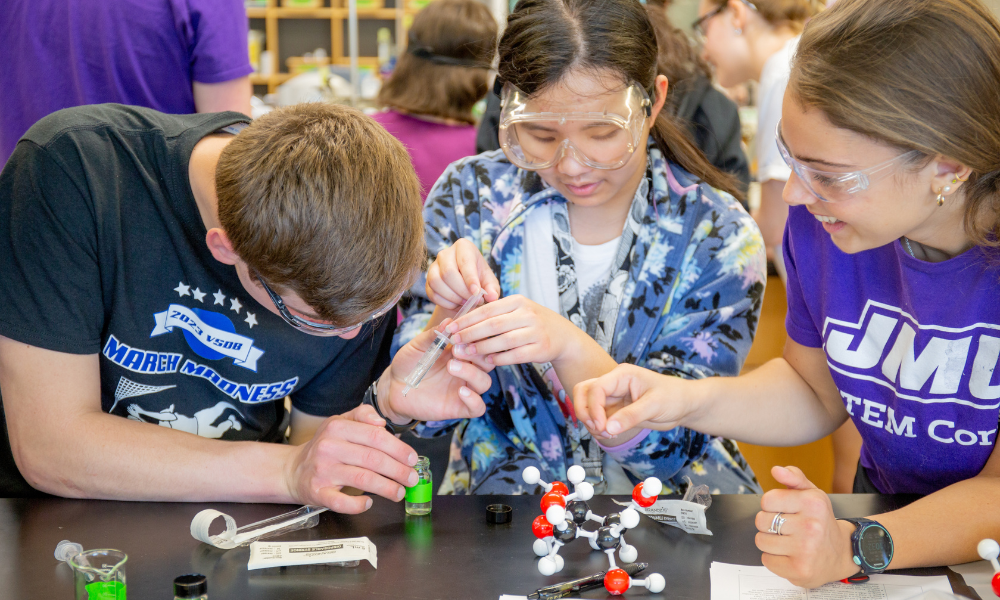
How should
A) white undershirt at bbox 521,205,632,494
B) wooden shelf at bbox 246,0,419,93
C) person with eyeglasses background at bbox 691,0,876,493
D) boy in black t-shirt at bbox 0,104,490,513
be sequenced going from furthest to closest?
wooden shelf at bbox 246,0,419,93, person with eyeglasses background at bbox 691,0,876,493, white undershirt at bbox 521,205,632,494, boy in black t-shirt at bbox 0,104,490,513

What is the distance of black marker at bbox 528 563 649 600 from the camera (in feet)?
3.66

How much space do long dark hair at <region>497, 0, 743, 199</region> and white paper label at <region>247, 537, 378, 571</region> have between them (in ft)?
3.00

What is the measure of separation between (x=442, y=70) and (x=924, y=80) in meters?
2.26

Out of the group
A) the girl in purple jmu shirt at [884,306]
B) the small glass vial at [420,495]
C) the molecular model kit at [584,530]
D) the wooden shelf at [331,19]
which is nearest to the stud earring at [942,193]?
the girl in purple jmu shirt at [884,306]

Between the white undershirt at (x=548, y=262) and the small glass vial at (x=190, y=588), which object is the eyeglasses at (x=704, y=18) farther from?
the small glass vial at (x=190, y=588)

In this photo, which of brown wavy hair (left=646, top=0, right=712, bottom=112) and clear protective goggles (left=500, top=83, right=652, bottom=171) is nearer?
clear protective goggles (left=500, top=83, right=652, bottom=171)

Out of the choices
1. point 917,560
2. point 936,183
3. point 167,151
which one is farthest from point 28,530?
point 936,183

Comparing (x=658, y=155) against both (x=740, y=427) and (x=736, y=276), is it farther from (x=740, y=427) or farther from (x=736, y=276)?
(x=740, y=427)

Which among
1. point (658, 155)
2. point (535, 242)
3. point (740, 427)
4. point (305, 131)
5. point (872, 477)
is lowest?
point (872, 477)

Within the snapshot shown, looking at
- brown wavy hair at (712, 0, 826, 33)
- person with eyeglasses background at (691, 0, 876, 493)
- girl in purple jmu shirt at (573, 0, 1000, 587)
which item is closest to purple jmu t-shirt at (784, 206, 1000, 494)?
girl in purple jmu shirt at (573, 0, 1000, 587)

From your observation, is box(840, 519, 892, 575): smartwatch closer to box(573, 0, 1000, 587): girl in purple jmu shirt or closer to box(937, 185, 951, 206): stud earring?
box(573, 0, 1000, 587): girl in purple jmu shirt

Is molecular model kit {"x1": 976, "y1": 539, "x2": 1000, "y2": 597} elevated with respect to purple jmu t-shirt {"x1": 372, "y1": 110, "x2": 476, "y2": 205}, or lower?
elevated

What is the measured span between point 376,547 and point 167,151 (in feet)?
2.61

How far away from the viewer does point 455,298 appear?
1.57m
